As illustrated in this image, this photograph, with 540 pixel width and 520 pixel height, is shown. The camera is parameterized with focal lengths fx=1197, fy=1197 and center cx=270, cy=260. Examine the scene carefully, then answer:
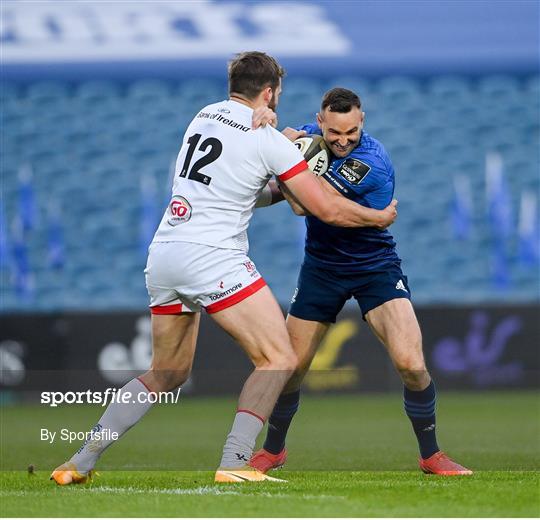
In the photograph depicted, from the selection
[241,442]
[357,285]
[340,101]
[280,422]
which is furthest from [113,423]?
[340,101]

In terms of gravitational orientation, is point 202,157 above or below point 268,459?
above

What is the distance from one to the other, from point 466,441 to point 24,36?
1390cm

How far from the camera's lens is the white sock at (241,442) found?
5759 mm

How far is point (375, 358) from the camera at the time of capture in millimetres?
15086

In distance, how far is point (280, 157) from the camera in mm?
5836

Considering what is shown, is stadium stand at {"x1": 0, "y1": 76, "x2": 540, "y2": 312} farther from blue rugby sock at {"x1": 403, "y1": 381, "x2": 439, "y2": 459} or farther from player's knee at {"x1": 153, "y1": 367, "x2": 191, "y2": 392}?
player's knee at {"x1": 153, "y1": 367, "x2": 191, "y2": 392}

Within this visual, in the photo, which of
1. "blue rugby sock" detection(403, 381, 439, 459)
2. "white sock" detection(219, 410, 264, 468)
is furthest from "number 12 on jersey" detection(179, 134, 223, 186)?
"blue rugby sock" detection(403, 381, 439, 459)

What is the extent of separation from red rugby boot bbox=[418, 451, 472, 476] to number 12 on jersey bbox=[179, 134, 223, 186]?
6.98 ft

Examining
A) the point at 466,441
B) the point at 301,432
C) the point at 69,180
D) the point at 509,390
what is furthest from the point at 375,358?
the point at 69,180

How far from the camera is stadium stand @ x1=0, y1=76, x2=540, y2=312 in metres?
18.9

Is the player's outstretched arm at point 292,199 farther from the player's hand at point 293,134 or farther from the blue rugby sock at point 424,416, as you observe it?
the blue rugby sock at point 424,416

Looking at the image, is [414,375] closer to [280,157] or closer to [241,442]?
[241,442]

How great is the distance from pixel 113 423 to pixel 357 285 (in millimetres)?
1656

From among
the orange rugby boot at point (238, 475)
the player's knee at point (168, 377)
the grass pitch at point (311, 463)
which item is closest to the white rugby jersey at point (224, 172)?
the player's knee at point (168, 377)
